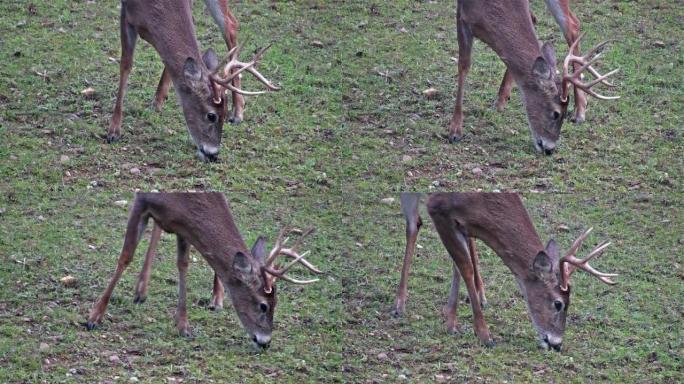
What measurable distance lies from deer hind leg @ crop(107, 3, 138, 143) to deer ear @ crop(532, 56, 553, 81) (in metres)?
2.49

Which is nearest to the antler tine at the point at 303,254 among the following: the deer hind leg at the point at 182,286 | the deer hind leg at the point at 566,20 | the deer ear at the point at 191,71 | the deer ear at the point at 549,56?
the deer hind leg at the point at 182,286

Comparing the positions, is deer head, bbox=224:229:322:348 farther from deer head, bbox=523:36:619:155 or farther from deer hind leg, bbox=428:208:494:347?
deer head, bbox=523:36:619:155

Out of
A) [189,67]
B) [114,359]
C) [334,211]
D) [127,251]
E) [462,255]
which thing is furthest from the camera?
[334,211]

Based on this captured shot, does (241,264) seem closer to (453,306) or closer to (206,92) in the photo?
(206,92)

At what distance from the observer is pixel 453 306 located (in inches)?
378

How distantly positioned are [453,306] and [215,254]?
1487 mm

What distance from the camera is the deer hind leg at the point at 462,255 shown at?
9.49m

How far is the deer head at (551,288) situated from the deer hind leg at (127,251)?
91.3 inches

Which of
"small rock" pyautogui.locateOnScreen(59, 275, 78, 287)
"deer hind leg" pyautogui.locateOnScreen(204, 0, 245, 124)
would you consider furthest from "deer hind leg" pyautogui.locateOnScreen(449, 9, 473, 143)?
"small rock" pyautogui.locateOnScreen(59, 275, 78, 287)

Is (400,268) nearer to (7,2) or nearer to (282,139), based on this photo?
(282,139)

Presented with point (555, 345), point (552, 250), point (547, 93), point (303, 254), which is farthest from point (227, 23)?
point (555, 345)

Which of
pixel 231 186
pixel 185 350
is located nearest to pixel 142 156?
pixel 231 186

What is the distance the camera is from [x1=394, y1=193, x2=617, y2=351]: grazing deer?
936 cm

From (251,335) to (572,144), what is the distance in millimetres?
2520
